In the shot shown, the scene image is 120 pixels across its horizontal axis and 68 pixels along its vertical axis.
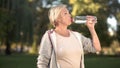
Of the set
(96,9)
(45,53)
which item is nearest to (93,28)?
(45,53)

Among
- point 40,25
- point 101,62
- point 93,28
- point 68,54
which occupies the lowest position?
point 101,62

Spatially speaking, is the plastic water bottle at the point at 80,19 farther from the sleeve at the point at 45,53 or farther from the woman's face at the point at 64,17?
the sleeve at the point at 45,53

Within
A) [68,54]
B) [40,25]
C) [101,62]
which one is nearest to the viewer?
[68,54]

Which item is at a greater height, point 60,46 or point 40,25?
point 60,46

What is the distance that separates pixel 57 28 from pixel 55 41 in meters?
0.11

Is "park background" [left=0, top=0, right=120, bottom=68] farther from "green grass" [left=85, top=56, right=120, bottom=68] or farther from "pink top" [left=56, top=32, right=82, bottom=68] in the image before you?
"pink top" [left=56, top=32, right=82, bottom=68]

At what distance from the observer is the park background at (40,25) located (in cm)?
1324

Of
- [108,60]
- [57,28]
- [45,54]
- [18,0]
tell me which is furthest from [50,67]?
[18,0]

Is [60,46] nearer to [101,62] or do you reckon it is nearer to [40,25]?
[101,62]

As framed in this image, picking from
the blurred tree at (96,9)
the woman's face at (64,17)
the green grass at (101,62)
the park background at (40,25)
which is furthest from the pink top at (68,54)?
the green grass at (101,62)

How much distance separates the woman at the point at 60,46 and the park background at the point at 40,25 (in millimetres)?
9103

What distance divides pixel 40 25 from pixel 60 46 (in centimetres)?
1774

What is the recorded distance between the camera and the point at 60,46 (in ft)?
9.48

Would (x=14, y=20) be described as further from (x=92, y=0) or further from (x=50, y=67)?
(x=50, y=67)
